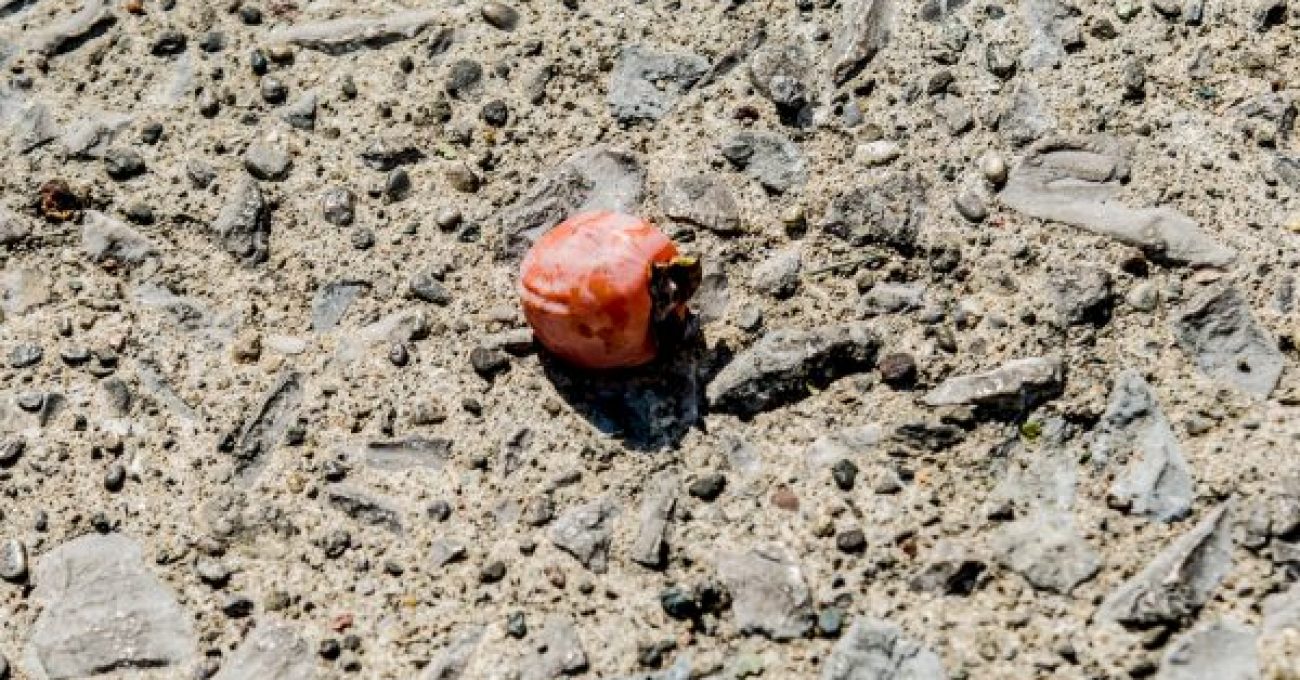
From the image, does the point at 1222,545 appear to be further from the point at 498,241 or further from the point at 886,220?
the point at 498,241

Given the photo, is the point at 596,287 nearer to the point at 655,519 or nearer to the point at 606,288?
the point at 606,288

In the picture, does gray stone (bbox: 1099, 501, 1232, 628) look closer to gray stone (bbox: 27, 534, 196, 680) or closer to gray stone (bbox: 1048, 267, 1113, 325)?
gray stone (bbox: 1048, 267, 1113, 325)

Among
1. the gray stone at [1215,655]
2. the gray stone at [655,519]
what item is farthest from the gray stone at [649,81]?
the gray stone at [1215,655]

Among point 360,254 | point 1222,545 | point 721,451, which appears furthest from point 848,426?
point 360,254

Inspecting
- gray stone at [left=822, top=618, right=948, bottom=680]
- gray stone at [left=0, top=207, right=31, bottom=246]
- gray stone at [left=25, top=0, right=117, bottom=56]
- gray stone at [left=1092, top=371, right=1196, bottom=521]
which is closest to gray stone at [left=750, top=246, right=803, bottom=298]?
gray stone at [left=1092, top=371, right=1196, bottom=521]

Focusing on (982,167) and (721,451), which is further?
(982,167)

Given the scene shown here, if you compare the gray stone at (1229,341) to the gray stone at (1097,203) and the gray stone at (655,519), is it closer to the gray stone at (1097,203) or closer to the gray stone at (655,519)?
the gray stone at (1097,203)

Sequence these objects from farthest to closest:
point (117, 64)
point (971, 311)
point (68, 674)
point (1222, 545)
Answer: point (117, 64), point (971, 311), point (68, 674), point (1222, 545)
